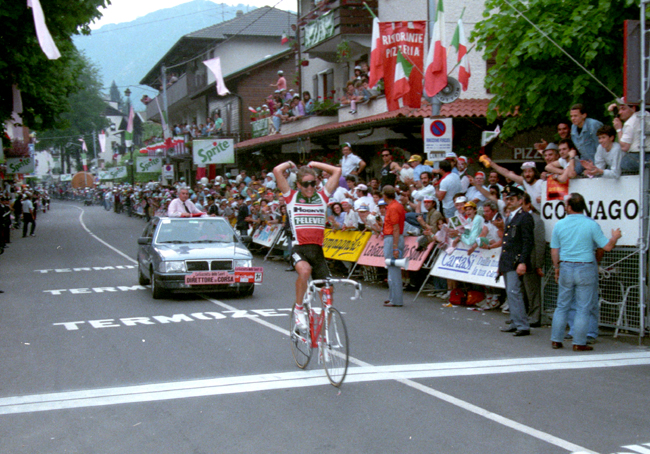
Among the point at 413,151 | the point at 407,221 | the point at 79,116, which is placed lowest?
the point at 407,221

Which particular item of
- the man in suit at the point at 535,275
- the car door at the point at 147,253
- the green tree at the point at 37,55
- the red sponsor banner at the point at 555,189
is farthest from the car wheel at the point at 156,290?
the green tree at the point at 37,55

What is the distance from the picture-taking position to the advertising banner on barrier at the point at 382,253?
13.2m

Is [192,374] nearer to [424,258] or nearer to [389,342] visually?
[389,342]

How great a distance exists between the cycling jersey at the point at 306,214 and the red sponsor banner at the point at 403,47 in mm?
10182

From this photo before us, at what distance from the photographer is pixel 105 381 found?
7.09 m

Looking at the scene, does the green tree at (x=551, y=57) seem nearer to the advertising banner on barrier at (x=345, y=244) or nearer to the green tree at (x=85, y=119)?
the advertising banner on barrier at (x=345, y=244)

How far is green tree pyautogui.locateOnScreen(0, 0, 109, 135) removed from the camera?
19.7 metres

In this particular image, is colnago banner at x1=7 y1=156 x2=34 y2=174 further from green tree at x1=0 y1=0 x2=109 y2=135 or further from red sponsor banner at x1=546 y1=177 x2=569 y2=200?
red sponsor banner at x1=546 y1=177 x2=569 y2=200

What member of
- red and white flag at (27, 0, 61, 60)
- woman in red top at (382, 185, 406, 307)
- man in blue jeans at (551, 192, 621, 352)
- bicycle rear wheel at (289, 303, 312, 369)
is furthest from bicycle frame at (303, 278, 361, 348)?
red and white flag at (27, 0, 61, 60)

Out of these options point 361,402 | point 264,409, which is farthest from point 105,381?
point 361,402

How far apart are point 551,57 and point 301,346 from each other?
869cm

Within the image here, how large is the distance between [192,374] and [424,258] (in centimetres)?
668

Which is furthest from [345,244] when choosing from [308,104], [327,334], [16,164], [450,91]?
[16,164]

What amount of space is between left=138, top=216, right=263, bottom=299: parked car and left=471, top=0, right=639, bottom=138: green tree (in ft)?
19.6
